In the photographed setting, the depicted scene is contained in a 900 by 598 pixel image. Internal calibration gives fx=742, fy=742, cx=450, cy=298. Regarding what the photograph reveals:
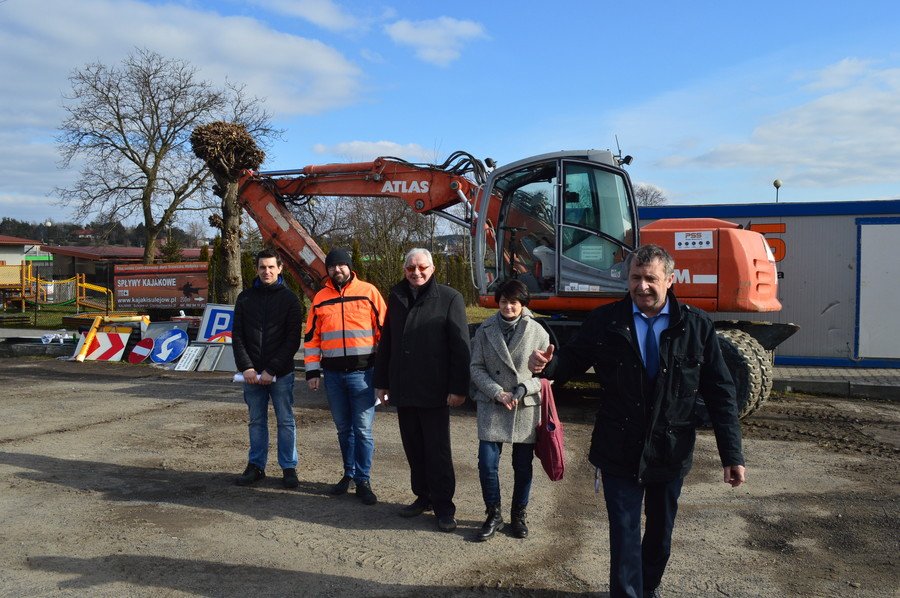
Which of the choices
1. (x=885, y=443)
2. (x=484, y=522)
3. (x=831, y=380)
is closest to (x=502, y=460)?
(x=484, y=522)

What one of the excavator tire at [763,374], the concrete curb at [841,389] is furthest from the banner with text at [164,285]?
the excavator tire at [763,374]

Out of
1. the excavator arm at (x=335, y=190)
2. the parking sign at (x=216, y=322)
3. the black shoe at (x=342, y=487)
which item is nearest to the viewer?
the black shoe at (x=342, y=487)

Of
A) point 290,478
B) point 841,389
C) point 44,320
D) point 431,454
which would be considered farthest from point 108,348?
point 841,389

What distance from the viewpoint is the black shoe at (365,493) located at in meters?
5.57

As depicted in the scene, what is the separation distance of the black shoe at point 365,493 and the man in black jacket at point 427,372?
0.35 m

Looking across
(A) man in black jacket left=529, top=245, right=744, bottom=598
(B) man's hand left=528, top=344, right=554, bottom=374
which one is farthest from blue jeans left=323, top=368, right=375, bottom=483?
(A) man in black jacket left=529, top=245, right=744, bottom=598

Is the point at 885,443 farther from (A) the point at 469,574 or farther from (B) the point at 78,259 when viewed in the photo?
(B) the point at 78,259

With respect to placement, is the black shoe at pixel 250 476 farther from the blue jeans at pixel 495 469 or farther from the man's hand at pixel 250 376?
the blue jeans at pixel 495 469

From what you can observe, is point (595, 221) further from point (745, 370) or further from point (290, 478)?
point (290, 478)

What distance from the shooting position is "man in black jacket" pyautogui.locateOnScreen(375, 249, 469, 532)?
5172 millimetres

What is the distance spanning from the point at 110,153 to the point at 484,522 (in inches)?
1167

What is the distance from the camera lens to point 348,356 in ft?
18.7

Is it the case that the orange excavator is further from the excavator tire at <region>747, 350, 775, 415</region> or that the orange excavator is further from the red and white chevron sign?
the red and white chevron sign

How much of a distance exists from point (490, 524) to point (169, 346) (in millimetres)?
10314
